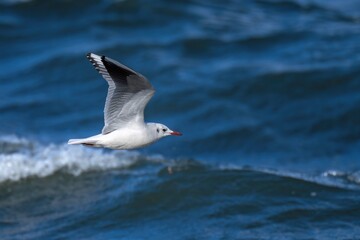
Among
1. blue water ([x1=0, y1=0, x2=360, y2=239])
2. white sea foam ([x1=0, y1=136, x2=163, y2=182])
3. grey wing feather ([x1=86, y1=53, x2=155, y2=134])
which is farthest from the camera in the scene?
white sea foam ([x1=0, y1=136, x2=163, y2=182])

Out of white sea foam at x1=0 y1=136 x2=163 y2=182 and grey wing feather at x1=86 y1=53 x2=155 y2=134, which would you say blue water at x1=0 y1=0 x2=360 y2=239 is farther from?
grey wing feather at x1=86 y1=53 x2=155 y2=134

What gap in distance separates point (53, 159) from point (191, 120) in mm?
2494

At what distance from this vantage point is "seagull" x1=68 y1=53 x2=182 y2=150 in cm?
693

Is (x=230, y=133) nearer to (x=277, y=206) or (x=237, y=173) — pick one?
(x=237, y=173)

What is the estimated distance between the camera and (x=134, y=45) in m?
→ 15.2

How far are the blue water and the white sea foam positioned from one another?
0.02m

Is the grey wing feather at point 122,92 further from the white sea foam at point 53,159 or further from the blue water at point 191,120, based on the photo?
the white sea foam at point 53,159

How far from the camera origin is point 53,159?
1106 cm

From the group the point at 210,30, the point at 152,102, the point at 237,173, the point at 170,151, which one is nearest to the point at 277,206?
the point at 237,173

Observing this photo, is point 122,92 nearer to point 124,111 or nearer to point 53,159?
point 124,111

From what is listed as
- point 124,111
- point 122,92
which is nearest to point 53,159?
point 124,111

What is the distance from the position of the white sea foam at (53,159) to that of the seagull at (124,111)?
3.54 metres

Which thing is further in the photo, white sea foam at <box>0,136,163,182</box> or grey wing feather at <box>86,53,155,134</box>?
white sea foam at <box>0,136,163,182</box>

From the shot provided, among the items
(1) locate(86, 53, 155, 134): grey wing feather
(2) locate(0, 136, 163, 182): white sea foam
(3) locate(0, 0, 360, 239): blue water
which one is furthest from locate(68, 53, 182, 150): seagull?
(2) locate(0, 136, 163, 182): white sea foam
